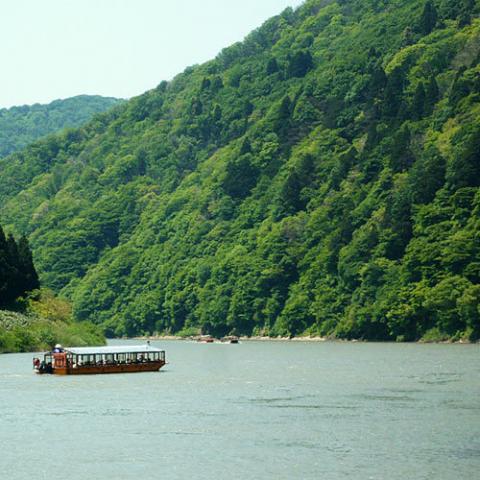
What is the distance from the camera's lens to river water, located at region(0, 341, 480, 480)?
7456cm

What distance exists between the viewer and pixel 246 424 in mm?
93062

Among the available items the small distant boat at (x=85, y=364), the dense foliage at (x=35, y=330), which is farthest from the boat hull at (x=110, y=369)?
the dense foliage at (x=35, y=330)

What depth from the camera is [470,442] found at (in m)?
82.3

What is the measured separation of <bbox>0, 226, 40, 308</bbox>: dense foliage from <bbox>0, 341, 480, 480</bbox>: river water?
112 feet

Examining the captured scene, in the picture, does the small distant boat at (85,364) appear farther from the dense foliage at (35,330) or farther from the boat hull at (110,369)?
the dense foliage at (35,330)

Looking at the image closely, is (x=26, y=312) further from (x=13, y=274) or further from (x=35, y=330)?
(x=35, y=330)

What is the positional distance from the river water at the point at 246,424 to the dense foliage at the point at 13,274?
112 ft

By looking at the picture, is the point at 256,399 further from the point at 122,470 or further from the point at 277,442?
the point at 122,470

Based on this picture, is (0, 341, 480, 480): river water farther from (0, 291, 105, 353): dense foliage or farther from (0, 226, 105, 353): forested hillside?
(0, 226, 105, 353): forested hillside

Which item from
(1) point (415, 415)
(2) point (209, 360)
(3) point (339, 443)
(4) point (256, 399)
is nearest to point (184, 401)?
(4) point (256, 399)

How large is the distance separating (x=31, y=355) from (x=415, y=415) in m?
102

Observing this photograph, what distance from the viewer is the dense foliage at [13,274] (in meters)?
182

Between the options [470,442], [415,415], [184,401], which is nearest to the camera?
[470,442]

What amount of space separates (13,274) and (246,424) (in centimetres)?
9652
